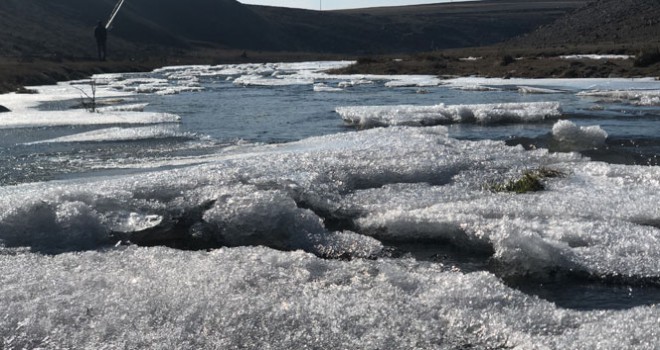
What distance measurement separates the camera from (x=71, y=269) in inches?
203

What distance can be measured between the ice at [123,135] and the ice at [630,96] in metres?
12.0

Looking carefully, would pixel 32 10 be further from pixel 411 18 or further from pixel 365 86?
pixel 411 18

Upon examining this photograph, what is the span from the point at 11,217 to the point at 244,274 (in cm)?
277

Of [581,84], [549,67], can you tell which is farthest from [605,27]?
[581,84]

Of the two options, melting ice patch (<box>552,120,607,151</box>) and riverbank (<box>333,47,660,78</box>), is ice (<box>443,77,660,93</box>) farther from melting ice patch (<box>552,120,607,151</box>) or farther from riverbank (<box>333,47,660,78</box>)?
melting ice patch (<box>552,120,607,151</box>)

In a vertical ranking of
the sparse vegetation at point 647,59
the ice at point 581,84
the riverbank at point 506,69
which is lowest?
the ice at point 581,84

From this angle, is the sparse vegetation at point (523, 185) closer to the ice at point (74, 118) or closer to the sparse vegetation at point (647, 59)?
the ice at point (74, 118)

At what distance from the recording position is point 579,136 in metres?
11.5

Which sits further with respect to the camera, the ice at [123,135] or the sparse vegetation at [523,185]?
the ice at [123,135]

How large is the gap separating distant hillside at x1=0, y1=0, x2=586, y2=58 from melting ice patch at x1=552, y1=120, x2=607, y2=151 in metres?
76.9

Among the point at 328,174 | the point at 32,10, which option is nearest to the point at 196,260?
the point at 328,174

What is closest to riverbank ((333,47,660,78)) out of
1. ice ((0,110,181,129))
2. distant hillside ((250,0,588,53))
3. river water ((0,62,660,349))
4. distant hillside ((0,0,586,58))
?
river water ((0,62,660,349))

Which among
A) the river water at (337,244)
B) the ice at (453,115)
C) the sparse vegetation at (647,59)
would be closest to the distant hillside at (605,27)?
the sparse vegetation at (647,59)

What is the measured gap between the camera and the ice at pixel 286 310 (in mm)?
3959
